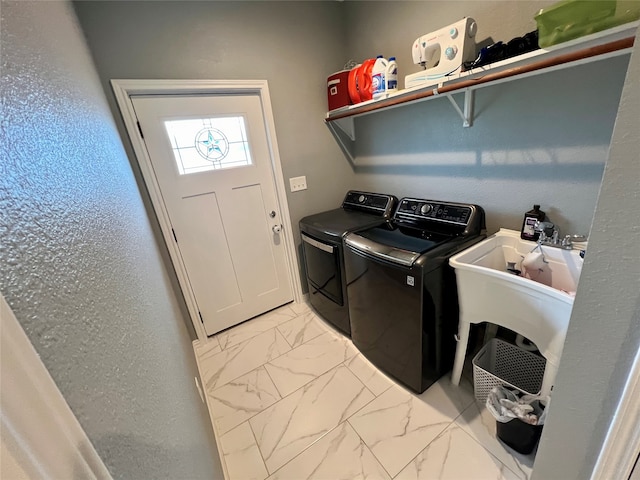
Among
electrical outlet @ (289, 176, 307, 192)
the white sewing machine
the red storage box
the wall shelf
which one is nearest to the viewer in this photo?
the wall shelf

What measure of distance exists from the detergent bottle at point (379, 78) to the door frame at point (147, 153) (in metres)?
0.86

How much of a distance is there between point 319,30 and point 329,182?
1.26 metres

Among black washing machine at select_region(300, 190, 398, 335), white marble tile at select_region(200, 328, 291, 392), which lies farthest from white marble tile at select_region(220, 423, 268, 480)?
black washing machine at select_region(300, 190, 398, 335)

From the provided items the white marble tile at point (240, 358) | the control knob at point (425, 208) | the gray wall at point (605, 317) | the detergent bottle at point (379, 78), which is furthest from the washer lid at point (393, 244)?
the white marble tile at point (240, 358)

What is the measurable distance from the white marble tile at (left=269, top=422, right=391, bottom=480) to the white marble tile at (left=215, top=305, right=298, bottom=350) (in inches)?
44.7

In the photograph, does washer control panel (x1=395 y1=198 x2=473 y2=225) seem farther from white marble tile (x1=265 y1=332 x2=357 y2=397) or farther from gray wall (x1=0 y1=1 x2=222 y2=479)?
gray wall (x1=0 y1=1 x2=222 y2=479)

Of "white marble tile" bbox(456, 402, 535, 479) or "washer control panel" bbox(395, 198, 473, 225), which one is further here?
"washer control panel" bbox(395, 198, 473, 225)

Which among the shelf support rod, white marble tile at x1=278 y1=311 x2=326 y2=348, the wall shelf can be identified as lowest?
white marble tile at x1=278 y1=311 x2=326 y2=348

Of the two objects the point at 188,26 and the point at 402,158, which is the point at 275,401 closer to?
the point at 402,158

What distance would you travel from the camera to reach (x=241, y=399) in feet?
5.93

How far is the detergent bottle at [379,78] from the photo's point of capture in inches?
71.2

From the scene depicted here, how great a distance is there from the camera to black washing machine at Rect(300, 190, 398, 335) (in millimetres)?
2027

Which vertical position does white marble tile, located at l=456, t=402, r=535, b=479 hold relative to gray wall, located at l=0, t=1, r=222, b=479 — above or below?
below

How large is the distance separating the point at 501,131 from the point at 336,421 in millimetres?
1977
